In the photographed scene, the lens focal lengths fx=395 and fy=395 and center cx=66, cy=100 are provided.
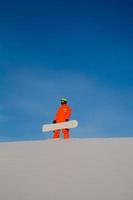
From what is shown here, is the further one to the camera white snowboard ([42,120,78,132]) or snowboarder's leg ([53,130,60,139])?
snowboarder's leg ([53,130,60,139])

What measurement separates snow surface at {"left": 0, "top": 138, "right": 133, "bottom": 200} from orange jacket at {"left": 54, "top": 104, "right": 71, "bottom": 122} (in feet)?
8.48

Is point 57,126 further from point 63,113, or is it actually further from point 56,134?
point 63,113

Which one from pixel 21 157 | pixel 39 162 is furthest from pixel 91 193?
pixel 21 157

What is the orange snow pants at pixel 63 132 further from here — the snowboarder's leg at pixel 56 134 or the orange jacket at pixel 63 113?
the orange jacket at pixel 63 113

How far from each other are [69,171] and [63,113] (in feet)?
13.9

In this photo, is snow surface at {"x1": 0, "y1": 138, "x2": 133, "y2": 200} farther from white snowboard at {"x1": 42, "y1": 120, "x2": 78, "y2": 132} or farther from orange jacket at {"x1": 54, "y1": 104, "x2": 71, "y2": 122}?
orange jacket at {"x1": 54, "y1": 104, "x2": 71, "y2": 122}

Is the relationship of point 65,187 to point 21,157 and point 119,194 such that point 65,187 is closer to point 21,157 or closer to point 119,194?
point 119,194

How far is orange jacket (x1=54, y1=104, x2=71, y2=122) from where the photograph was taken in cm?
1027

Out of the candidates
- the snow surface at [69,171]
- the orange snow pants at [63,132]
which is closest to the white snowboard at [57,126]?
the orange snow pants at [63,132]

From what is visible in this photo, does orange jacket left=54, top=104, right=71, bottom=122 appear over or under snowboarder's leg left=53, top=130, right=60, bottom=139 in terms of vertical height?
over

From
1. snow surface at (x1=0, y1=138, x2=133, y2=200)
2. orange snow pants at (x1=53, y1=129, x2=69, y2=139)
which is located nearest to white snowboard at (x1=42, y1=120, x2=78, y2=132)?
orange snow pants at (x1=53, y1=129, x2=69, y2=139)

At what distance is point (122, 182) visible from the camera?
5.70 m

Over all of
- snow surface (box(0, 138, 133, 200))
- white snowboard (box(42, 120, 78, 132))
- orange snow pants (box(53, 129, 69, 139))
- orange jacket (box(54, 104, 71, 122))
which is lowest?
snow surface (box(0, 138, 133, 200))

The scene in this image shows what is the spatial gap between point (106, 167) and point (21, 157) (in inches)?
63.7
